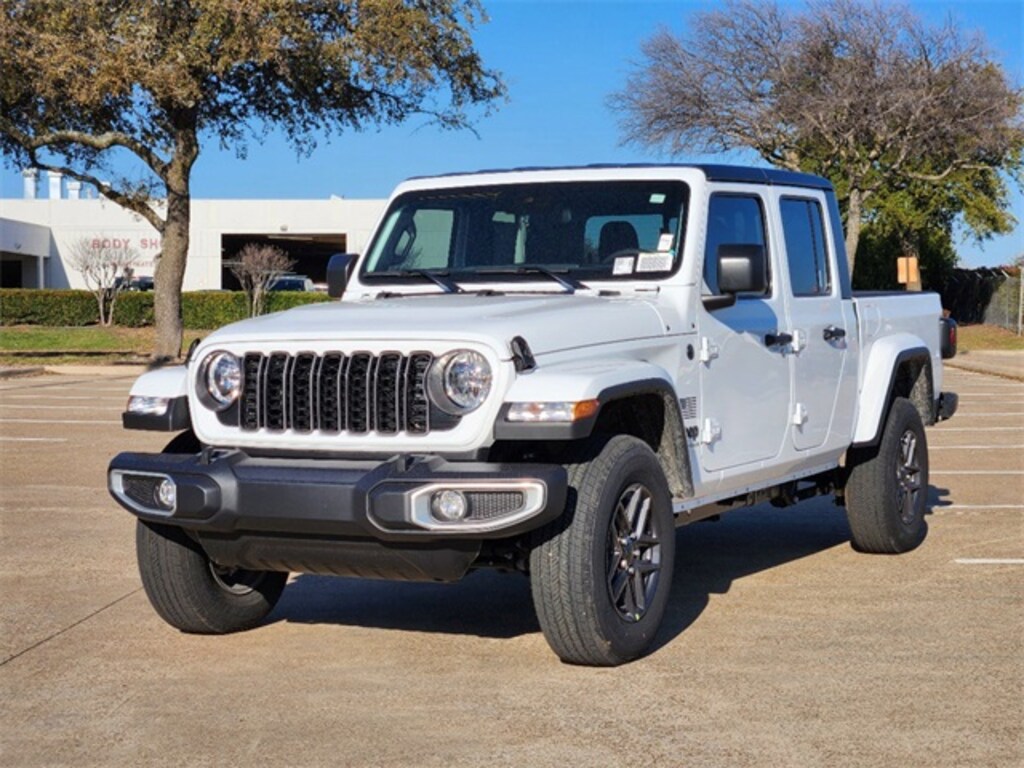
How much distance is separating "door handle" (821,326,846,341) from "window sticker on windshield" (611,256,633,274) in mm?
1539

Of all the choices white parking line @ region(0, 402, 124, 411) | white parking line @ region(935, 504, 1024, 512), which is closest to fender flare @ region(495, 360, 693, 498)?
white parking line @ region(935, 504, 1024, 512)

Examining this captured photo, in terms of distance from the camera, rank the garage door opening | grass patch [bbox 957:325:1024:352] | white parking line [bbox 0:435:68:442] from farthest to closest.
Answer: the garage door opening → grass patch [bbox 957:325:1024:352] → white parking line [bbox 0:435:68:442]

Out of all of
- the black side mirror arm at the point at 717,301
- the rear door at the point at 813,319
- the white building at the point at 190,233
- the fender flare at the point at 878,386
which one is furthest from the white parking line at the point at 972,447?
the white building at the point at 190,233

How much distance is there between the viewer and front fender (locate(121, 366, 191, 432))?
636cm

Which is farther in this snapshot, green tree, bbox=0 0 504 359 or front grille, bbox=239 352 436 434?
green tree, bbox=0 0 504 359

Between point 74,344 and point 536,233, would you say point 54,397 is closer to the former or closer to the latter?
point 536,233

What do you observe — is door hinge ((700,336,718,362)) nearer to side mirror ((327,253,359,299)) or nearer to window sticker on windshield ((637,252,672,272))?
window sticker on windshield ((637,252,672,272))

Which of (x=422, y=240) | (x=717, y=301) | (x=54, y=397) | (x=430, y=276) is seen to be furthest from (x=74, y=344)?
(x=717, y=301)

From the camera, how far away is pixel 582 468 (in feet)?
19.5

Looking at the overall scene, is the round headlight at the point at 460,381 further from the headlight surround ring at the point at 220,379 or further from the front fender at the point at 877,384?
the front fender at the point at 877,384

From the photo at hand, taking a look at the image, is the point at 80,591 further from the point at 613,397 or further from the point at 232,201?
the point at 232,201

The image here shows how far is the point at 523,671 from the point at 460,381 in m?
1.18

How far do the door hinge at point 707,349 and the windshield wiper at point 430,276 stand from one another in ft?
3.59

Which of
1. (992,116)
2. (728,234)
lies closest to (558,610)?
(728,234)
